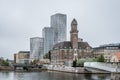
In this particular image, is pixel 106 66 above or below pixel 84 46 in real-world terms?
below

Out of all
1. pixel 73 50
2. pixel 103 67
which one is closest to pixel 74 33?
pixel 73 50

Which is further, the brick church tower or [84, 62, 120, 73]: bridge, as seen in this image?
the brick church tower

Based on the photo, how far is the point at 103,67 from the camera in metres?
117

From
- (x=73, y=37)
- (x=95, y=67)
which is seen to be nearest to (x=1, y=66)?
(x=73, y=37)

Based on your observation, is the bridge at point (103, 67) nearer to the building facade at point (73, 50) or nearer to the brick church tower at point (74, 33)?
the brick church tower at point (74, 33)

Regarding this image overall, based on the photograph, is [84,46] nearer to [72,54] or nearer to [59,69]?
[72,54]

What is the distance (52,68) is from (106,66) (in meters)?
62.5

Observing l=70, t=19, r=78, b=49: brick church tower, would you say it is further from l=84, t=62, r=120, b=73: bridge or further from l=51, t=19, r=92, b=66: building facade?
l=84, t=62, r=120, b=73: bridge

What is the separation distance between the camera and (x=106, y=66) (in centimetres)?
11525

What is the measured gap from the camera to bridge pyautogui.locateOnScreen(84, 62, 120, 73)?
364ft

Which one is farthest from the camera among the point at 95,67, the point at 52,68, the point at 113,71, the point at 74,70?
the point at 52,68

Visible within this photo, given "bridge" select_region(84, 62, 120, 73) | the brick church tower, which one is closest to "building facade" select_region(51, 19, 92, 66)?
the brick church tower

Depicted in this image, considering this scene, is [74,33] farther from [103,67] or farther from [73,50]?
[103,67]

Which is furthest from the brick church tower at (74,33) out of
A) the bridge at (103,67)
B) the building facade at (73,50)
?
the bridge at (103,67)
